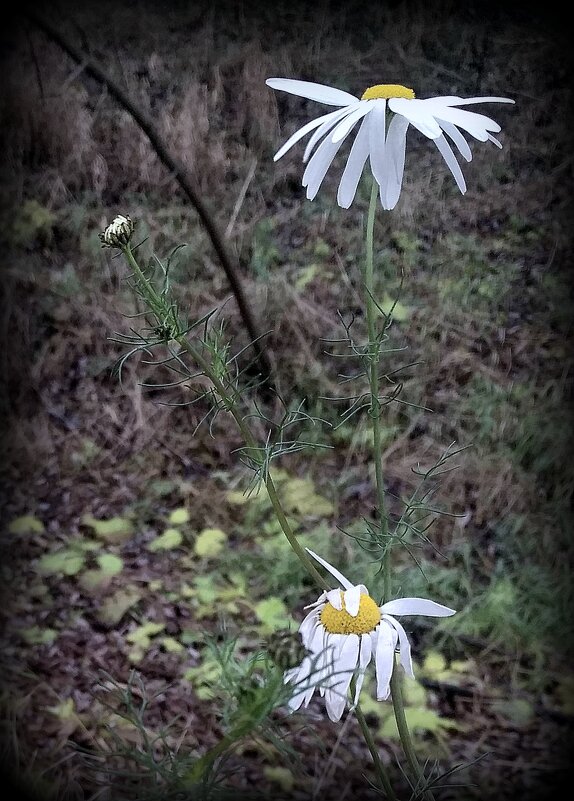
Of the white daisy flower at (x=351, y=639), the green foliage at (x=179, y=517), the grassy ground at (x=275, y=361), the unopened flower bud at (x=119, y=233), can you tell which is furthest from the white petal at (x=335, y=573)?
the green foliage at (x=179, y=517)

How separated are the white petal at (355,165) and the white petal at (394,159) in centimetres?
1

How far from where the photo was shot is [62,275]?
1.28 meters

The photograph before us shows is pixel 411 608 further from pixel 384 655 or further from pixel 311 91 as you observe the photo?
pixel 311 91

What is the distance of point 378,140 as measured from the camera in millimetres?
409

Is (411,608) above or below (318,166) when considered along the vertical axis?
below

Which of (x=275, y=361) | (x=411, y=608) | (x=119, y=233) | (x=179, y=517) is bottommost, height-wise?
(x=179, y=517)

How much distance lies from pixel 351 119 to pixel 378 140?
0.8 inches

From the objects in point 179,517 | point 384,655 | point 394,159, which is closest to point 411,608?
point 384,655

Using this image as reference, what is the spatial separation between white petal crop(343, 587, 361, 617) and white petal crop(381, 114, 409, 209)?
0.24m

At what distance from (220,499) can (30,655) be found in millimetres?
367

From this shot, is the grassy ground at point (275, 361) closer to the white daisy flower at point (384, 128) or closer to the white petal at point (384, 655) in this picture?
the white petal at point (384, 655)

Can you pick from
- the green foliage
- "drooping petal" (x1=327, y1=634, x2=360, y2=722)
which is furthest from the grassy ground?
"drooping petal" (x1=327, y1=634, x2=360, y2=722)

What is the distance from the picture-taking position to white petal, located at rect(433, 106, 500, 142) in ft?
1.31

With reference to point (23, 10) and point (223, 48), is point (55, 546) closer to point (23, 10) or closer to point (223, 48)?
point (23, 10)
